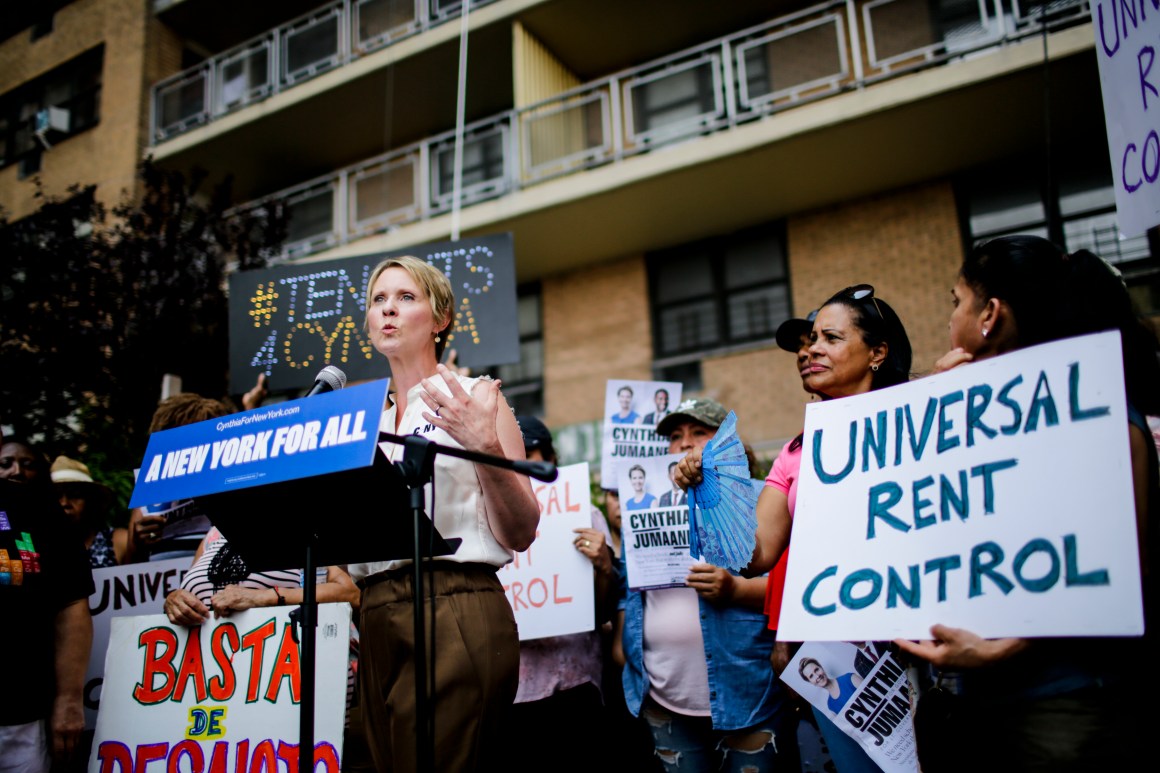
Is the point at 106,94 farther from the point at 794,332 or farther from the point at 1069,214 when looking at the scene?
the point at 794,332

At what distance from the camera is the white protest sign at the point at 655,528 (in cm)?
370

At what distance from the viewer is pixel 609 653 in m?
4.56

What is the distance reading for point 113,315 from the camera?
8227 mm

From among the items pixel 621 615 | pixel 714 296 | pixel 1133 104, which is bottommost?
pixel 621 615

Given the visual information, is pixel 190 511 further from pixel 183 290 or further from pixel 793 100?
pixel 793 100

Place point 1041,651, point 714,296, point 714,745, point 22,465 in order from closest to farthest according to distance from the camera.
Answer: point 1041,651
point 714,745
point 22,465
point 714,296

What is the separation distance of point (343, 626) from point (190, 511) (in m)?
1.79

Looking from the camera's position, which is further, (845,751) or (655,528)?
(655,528)

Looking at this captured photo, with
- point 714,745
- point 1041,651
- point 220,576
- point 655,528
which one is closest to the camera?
point 1041,651

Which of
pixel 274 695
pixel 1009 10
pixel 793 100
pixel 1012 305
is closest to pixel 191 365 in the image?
pixel 274 695

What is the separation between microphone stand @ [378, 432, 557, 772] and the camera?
6.10ft

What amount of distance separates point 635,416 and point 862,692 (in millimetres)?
2767

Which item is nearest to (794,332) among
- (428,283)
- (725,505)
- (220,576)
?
(725,505)

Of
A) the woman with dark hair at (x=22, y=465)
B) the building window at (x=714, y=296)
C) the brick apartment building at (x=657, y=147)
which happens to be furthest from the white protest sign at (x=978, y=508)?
the building window at (x=714, y=296)
